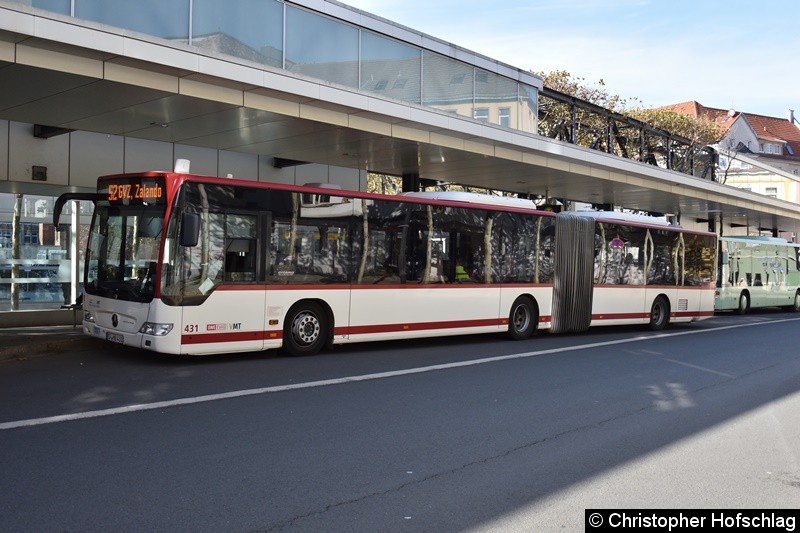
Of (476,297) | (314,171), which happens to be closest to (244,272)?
(476,297)

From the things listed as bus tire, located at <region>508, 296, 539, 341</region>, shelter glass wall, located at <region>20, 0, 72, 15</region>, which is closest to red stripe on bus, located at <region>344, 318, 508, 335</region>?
bus tire, located at <region>508, 296, 539, 341</region>

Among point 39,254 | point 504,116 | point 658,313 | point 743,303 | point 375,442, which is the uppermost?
point 504,116

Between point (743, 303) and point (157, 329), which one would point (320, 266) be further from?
point (743, 303)

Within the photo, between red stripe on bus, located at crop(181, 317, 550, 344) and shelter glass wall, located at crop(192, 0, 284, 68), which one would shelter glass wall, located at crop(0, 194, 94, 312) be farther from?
red stripe on bus, located at crop(181, 317, 550, 344)

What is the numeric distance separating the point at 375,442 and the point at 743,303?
1042 inches

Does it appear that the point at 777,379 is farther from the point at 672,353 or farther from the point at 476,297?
the point at 476,297

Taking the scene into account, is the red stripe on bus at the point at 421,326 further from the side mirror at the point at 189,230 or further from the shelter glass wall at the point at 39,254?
the shelter glass wall at the point at 39,254

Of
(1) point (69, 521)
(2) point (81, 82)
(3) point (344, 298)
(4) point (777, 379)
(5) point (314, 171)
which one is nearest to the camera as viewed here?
(1) point (69, 521)

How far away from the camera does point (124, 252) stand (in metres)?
11.5

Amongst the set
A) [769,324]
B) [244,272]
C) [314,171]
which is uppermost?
[314,171]

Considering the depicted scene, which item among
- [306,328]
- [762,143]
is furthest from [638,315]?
[762,143]

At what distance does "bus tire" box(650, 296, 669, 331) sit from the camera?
2045 cm

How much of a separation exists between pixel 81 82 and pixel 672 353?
11810 millimetres

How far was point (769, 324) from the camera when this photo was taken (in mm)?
23344
